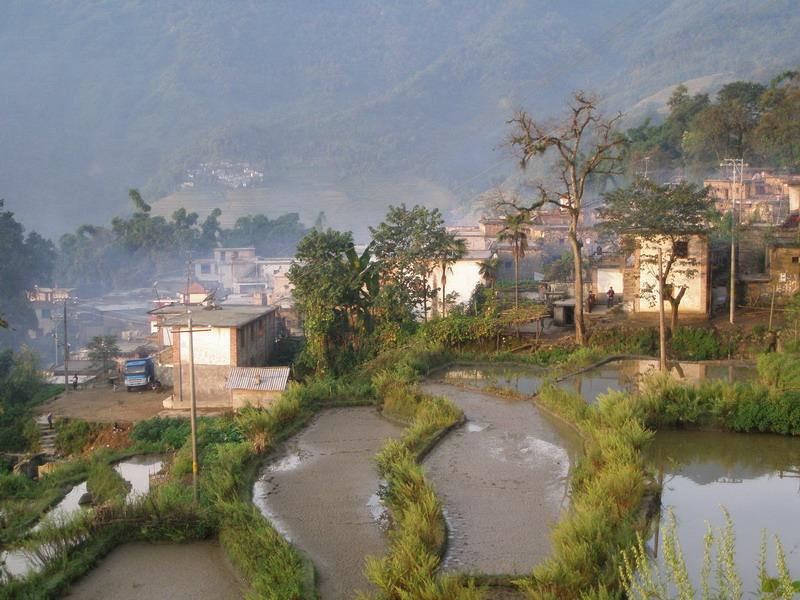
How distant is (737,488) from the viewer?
13.3 metres

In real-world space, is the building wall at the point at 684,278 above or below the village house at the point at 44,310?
above

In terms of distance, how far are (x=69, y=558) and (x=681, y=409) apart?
10.1 m

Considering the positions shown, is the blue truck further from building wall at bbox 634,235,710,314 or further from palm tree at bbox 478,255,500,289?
building wall at bbox 634,235,710,314

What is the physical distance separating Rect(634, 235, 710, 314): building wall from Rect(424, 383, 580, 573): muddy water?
8.79m

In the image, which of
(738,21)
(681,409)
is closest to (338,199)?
(738,21)

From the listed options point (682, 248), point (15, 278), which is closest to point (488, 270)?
point (682, 248)

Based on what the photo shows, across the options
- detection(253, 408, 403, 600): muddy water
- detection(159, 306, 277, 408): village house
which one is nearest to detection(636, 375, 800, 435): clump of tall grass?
detection(253, 408, 403, 600): muddy water

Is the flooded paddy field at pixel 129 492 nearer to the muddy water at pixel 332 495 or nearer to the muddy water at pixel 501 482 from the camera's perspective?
the muddy water at pixel 332 495

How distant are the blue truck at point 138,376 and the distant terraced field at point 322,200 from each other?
88.0 meters

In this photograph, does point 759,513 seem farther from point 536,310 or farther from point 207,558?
point 536,310

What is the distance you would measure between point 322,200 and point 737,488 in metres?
121

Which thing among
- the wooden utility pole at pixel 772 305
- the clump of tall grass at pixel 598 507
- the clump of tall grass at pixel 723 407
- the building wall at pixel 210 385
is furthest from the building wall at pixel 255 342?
the wooden utility pole at pixel 772 305

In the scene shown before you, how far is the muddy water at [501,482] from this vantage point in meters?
11.0

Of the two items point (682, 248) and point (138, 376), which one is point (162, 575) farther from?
point (138, 376)
